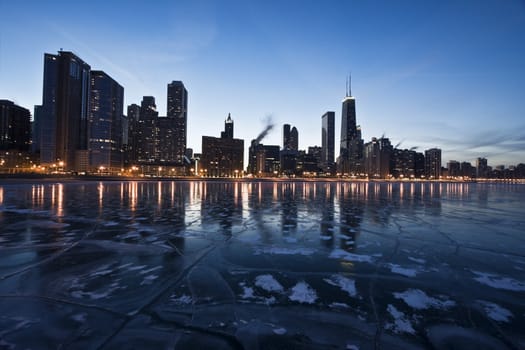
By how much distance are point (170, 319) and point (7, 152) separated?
837 feet

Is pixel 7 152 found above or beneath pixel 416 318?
above

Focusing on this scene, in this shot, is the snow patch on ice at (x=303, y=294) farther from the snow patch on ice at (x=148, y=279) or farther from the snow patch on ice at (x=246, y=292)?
the snow patch on ice at (x=148, y=279)

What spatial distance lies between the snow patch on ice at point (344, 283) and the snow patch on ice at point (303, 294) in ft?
1.84

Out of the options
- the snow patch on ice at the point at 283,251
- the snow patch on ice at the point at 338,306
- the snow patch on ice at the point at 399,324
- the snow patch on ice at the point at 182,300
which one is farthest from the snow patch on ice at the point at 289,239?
the snow patch on ice at the point at 182,300

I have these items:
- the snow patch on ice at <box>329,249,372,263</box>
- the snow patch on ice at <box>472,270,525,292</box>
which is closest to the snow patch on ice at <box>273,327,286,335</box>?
the snow patch on ice at <box>329,249,372,263</box>

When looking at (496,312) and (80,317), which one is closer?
(80,317)

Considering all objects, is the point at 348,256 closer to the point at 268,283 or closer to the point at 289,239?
the point at 289,239

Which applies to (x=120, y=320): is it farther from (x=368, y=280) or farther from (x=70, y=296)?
(x=368, y=280)

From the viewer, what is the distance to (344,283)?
5176mm

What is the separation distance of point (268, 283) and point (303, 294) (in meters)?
0.78

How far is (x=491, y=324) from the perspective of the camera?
3803 mm

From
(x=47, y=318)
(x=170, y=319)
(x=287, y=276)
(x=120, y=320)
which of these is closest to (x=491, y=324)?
(x=287, y=276)

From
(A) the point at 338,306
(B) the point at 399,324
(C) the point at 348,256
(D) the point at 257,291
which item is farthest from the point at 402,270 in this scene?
(D) the point at 257,291

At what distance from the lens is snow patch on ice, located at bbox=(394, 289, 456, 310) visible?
170 inches
